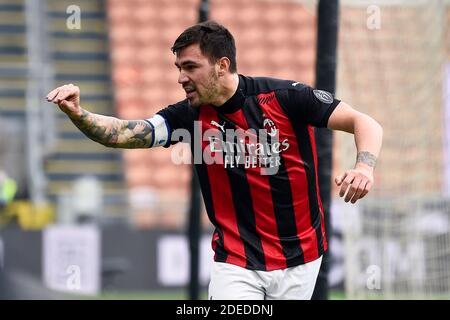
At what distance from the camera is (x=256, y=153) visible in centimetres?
479

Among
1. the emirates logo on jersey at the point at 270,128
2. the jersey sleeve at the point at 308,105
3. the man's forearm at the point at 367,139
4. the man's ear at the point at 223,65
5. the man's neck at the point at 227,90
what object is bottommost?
the man's forearm at the point at 367,139

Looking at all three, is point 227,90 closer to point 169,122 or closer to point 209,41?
point 209,41

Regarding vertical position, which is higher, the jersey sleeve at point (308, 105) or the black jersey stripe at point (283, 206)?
the jersey sleeve at point (308, 105)

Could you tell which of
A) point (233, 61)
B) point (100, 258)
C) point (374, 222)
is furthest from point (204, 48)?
point (100, 258)

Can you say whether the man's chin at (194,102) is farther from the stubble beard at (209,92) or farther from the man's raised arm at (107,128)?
the man's raised arm at (107,128)

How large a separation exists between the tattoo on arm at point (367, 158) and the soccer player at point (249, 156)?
210 mm

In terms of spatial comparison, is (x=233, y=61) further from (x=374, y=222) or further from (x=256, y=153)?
(x=374, y=222)

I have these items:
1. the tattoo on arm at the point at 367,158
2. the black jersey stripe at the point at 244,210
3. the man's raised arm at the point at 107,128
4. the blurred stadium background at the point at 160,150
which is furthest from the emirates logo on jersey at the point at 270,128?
the blurred stadium background at the point at 160,150

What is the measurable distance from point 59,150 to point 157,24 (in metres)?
2.80

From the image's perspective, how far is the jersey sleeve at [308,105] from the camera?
4703 mm

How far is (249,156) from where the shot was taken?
4816 mm

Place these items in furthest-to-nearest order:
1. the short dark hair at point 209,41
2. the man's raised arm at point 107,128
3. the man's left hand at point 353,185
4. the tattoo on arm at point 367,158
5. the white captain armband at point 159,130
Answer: the white captain armband at point 159,130 < the short dark hair at point 209,41 < the man's raised arm at point 107,128 < the tattoo on arm at point 367,158 < the man's left hand at point 353,185

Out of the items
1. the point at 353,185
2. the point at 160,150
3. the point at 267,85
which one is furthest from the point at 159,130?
the point at 160,150

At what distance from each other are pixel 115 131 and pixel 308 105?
97 centimetres
